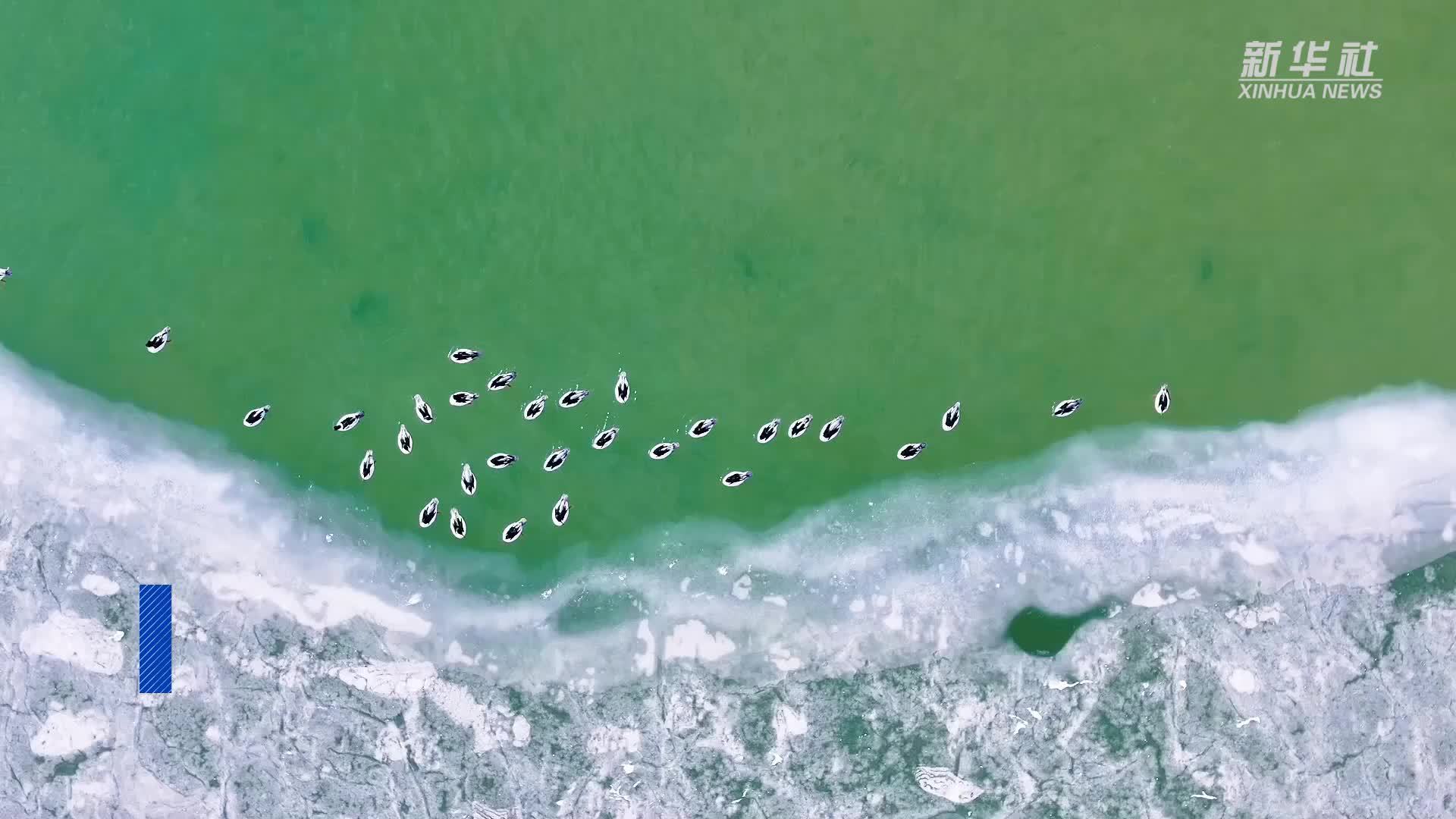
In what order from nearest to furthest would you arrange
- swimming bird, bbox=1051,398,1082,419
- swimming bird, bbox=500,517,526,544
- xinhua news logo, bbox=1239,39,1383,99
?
xinhua news logo, bbox=1239,39,1383,99
swimming bird, bbox=1051,398,1082,419
swimming bird, bbox=500,517,526,544

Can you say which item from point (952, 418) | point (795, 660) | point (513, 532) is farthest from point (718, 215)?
point (795, 660)

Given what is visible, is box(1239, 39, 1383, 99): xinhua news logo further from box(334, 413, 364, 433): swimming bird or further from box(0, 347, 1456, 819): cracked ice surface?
box(334, 413, 364, 433): swimming bird

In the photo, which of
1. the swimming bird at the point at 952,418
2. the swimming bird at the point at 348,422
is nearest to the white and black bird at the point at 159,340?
the swimming bird at the point at 348,422

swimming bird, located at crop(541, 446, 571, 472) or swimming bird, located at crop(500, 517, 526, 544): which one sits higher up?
swimming bird, located at crop(541, 446, 571, 472)

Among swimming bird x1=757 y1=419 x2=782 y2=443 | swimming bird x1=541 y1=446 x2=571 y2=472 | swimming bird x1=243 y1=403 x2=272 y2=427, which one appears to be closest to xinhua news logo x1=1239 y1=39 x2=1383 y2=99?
swimming bird x1=757 y1=419 x2=782 y2=443

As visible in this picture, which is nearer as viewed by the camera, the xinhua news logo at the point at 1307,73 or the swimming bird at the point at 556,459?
the xinhua news logo at the point at 1307,73

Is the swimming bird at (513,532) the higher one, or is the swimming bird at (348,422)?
the swimming bird at (348,422)

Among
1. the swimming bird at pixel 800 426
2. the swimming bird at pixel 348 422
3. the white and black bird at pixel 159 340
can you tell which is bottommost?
the swimming bird at pixel 348 422

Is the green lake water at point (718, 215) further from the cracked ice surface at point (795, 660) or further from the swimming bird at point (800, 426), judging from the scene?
the cracked ice surface at point (795, 660)

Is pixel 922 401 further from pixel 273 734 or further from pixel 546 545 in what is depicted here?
pixel 273 734
